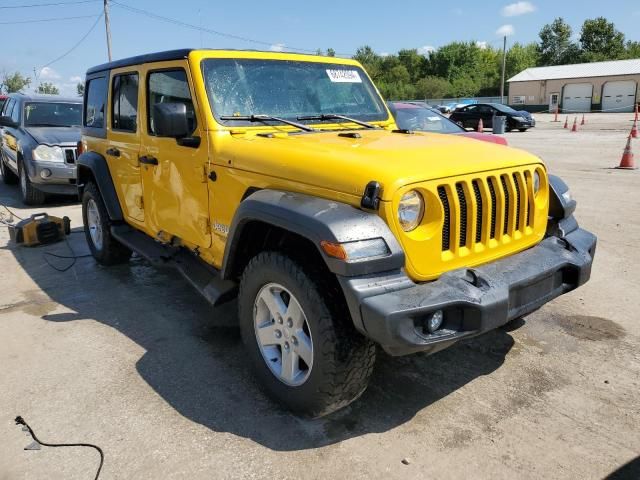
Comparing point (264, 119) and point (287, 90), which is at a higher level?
point (287, 90)

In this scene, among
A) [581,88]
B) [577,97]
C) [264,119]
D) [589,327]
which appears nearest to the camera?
[264,119]

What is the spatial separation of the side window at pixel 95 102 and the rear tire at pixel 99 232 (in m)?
0.67

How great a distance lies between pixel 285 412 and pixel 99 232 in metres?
3.59

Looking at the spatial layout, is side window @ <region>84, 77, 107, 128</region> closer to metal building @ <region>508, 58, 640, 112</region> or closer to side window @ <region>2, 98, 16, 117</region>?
Answer: side window @ <region>2, 98, 16, 117</region>

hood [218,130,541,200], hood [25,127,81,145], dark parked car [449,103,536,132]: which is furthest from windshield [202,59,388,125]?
dark parked car [449,103,536,132]

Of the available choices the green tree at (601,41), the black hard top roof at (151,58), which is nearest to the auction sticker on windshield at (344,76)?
the black hard top roof at (151,58)

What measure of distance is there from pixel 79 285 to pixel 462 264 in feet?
13.1

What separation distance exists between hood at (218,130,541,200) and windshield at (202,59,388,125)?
311mm

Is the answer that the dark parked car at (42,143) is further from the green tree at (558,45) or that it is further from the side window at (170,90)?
the green tree at (558,45)

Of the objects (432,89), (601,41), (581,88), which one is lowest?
(581,88)

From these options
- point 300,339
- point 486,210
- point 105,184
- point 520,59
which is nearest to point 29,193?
point 105,184

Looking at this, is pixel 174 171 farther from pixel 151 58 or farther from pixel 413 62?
pixel 413 62

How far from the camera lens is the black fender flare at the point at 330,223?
2387 mm

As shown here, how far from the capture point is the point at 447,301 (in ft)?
7.89
